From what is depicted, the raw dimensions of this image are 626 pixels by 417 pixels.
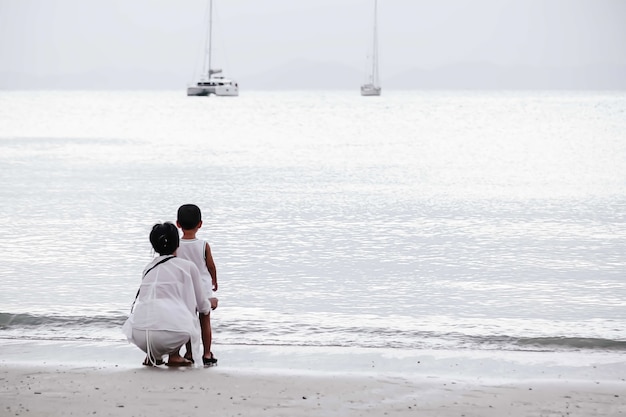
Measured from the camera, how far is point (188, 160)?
102ft

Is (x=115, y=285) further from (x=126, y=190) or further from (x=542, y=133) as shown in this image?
(x=542, y=133)

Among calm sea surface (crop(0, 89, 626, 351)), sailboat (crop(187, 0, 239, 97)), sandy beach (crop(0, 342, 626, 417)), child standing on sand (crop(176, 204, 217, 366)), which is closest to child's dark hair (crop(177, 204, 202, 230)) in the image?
child standing on sand (crop(176, 204, 217, 366))

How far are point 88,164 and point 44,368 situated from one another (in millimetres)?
22761

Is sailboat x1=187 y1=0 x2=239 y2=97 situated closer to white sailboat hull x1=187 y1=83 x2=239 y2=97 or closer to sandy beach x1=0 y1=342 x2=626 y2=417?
white sailboat hull x1=187 y1=83 x2=239 y2=97

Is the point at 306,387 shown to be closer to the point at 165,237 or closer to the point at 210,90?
the point at 165,237

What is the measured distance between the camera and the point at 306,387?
5.67 meters

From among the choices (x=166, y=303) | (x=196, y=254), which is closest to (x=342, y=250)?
(x=196, y=254)

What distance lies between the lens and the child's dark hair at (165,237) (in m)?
5.78

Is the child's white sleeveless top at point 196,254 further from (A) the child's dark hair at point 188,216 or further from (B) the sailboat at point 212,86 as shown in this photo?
(B) the sailboat at point 212,86

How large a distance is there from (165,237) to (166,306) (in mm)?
399

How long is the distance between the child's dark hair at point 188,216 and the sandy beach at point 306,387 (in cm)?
86

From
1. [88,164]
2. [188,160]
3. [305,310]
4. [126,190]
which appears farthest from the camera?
[188,160]

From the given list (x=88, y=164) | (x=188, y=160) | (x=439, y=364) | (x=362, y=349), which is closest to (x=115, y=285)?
(x=362, y=349)

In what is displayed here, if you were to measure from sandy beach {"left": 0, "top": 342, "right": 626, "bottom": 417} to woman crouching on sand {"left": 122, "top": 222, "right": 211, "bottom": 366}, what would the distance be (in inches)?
7.0
